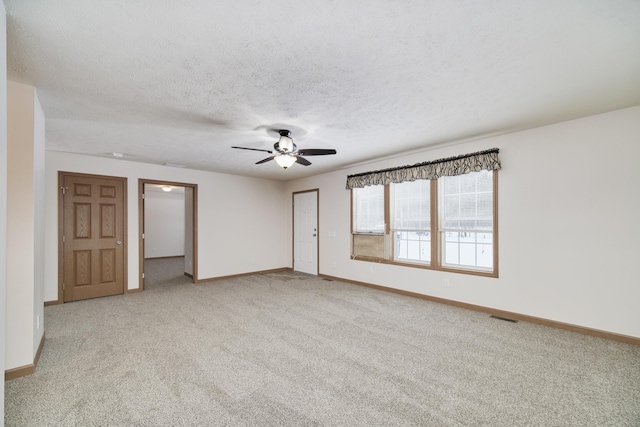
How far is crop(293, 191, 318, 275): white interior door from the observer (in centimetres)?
680

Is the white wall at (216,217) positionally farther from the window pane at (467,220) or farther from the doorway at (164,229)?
the window pane at (467,220)

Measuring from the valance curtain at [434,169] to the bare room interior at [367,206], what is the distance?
45 mm

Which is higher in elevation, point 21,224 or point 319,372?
point 21,224

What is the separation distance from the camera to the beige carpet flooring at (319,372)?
1913mm

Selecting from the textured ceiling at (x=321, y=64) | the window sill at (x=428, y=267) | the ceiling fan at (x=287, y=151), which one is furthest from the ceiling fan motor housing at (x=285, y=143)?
the window sill at (x=428, y=267)

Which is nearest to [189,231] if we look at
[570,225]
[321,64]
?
[321,64]

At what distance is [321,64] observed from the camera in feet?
6.94

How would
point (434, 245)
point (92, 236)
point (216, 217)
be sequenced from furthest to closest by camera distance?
1. point (216, 217)
2. point (92, 236)
3. point (434, 245)

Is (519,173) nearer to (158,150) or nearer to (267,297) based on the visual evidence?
(267,297)

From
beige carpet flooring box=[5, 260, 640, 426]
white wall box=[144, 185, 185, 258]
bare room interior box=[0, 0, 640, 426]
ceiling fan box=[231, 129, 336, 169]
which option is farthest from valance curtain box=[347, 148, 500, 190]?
white wall box=[144, 185, 185, 258]

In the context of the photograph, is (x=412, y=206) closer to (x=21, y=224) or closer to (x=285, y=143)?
(x=285, y=143)

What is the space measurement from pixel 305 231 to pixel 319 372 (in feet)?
15.5

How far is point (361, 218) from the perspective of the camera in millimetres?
5809

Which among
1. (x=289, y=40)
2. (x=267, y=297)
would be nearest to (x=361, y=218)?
(x=267, y=297)
